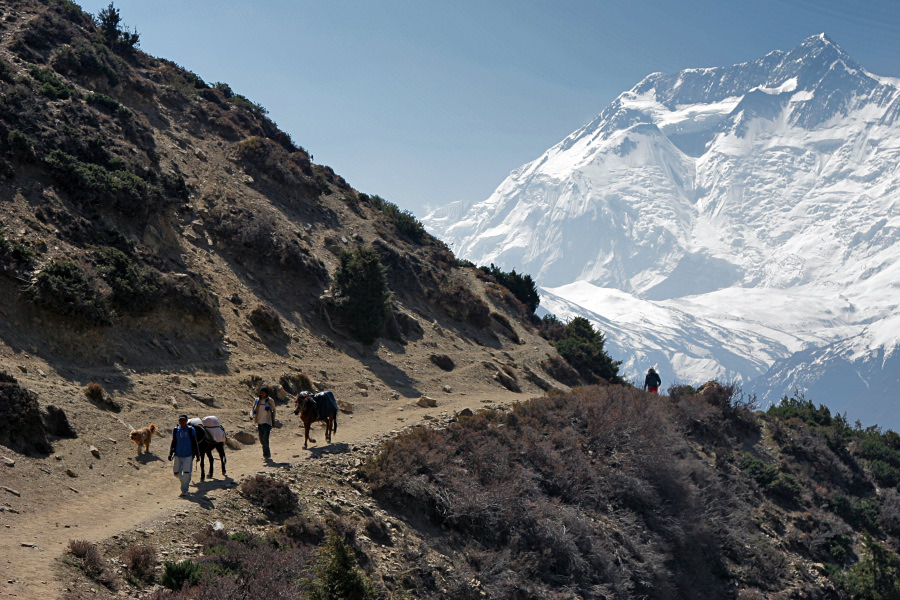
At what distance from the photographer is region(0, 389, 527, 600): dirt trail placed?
7906 mm

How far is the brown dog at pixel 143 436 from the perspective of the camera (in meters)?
12.9

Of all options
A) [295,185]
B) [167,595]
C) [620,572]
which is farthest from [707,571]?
[295,185]

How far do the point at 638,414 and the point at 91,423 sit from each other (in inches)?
734

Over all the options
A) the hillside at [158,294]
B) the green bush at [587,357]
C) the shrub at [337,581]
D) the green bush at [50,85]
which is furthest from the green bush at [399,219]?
the shrub at [337,581]

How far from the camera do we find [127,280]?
18234mm

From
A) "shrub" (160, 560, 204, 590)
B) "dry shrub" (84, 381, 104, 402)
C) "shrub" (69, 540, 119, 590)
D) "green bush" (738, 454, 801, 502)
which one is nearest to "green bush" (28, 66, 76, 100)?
"dry shrub" (84, 381, 104, 402)

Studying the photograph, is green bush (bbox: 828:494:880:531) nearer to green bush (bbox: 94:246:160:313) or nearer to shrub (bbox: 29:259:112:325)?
green bush (bbox: 94:246:160:313)

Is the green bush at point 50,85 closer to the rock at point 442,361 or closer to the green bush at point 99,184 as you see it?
the green bush at point 99,184

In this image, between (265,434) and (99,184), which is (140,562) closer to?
(265,434)

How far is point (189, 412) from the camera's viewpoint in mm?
15734

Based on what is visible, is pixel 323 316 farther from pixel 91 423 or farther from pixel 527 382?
pixel 91 423

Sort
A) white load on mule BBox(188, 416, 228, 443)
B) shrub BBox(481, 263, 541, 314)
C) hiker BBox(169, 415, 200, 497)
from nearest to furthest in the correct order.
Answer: hiker BBox(169, 415, 200, 497), white load on mule BBox(188, 416, 228, 443), shrub BBox(481, 263, 541, 314)

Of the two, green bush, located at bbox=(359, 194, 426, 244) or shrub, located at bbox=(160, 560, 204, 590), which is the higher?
green bush, located at bbox=(359, 194, 426, 244)

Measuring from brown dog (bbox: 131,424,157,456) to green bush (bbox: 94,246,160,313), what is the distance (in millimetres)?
5845
